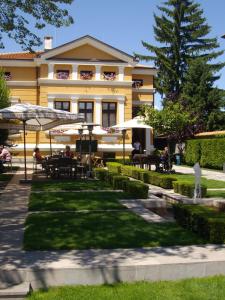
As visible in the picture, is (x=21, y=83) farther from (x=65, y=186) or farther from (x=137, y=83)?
(x=65, y=186)

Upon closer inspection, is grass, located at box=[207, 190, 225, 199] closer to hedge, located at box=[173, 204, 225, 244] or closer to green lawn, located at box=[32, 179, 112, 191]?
green lawn, located at box=[32, 179, 112, 191]

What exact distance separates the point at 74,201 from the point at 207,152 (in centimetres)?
1844

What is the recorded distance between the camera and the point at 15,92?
3434 centimetres

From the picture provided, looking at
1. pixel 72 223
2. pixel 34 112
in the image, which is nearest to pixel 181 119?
pixel 34 112

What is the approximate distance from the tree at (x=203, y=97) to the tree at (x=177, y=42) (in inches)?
211

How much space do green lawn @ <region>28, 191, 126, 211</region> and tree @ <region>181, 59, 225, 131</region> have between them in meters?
28.5

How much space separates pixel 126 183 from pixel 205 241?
6.38 metres

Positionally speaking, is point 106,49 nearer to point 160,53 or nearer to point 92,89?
point 92,89

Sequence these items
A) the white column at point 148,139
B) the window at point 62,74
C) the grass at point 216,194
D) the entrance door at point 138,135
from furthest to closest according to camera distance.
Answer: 1. the entrance door at point 138,135
2. the white column at point 148,139
3. the window at point 62,74
4. the grass at point 216,194

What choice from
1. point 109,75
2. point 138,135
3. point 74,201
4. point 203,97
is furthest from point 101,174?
point 203,97

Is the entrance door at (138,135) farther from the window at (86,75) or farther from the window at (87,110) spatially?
the window at (86,75)

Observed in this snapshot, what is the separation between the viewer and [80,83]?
33469mm

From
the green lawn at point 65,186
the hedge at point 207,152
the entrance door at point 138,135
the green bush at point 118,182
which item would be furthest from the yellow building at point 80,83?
the green bush at point 118,182

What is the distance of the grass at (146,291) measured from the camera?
545cm
